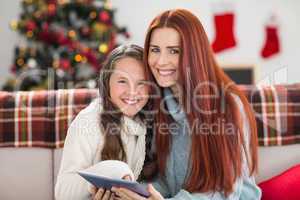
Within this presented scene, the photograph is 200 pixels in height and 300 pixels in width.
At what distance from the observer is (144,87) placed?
188 centimetres

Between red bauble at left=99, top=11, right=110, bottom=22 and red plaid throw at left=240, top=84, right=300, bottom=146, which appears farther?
red bauble at left=99, top=11, right=110, bottom=22

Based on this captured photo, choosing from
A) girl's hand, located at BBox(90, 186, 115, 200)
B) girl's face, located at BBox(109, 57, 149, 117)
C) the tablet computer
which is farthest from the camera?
girl's face, located at BBox(109, 57, 149, 117)

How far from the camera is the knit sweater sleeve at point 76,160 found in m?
1.74

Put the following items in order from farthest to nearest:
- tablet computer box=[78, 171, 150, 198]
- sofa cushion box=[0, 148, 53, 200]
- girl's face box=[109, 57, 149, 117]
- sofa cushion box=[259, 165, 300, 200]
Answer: sofa cushion box=[0, 148, 53, 200], sofa cushion box=[259, 165, 300, 200], girl's face box=[109, 57, 149, 117], tablet computer box=[78, 171, 150, 198]

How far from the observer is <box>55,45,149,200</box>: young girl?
5.78 ft

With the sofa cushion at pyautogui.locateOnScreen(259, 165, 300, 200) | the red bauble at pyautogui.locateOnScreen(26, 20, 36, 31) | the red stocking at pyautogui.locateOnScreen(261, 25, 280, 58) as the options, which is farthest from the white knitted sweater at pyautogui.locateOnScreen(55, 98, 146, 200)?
the red stocking at pyautogui.locateOnScreen(261, 25, 280, 58)

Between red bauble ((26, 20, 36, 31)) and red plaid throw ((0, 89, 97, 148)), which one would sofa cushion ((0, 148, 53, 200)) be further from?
red bauble ((26, 20, 36, 31))

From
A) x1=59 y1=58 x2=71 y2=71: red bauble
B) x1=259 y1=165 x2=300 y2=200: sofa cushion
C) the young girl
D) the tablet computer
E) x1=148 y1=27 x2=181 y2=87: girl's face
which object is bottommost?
x1=259 y1=165 x2=300 y2=200: sofa cushion

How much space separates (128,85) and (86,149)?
11.3 inches

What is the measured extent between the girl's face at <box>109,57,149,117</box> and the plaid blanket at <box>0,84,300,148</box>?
40 cm

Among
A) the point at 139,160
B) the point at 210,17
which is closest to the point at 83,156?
the point at 139,160

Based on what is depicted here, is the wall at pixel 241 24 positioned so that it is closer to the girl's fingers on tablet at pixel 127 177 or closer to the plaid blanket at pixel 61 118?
the plaid blanket at pixel 61 118

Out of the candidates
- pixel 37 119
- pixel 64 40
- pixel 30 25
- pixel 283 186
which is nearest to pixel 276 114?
pixel 283 186

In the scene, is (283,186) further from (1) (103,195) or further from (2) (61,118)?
(2) (61,118)
